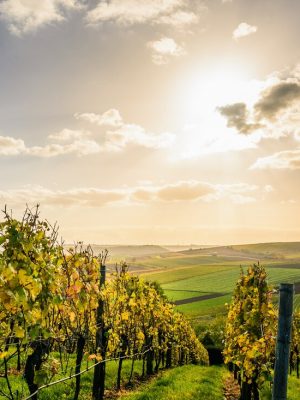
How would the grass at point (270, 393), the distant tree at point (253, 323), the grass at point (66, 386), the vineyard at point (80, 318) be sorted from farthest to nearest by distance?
the grass at point (270, 393), the grass at point (66, 386), the distant tree at point (253, 323), the vineyard at point (80, 318)

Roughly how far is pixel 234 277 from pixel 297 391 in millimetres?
135720

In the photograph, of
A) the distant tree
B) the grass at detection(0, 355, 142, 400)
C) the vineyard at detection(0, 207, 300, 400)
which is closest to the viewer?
the vineyard at detection(0, 207, 300, 400)

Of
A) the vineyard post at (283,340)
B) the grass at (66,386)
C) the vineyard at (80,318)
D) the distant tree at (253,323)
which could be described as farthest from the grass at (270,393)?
the vineyard post at (283,340)

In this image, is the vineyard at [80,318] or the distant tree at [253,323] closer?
the vineyard at [80,318]

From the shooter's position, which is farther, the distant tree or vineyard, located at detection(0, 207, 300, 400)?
the distant tree

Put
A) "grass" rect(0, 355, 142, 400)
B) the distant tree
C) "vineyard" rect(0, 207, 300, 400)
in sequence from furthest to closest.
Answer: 1. "grass" rect(0, 355, 142, 400)
2. the distant tree
3. "vineyard" rect(0, 207, 300, 400)

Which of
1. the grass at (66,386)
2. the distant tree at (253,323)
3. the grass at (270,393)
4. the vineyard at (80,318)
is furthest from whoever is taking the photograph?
the grass at (270,393)

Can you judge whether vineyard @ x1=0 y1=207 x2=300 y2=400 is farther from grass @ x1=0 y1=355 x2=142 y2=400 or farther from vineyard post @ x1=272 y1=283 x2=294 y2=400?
vineyard post @ x1=272 y1=283 x2=294 y2=400

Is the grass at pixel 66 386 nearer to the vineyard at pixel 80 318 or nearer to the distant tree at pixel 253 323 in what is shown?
the vineyard at pixel 80 318

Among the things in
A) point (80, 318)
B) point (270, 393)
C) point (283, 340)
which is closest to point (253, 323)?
point (80, 318)

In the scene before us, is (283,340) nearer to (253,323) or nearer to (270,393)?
(253,323)

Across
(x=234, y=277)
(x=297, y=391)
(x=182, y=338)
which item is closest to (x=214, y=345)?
(x=182, y=338)

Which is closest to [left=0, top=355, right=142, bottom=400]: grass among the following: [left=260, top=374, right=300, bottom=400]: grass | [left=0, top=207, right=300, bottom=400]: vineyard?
[left=0, top=207, right=300, bottom=400]: vineyard

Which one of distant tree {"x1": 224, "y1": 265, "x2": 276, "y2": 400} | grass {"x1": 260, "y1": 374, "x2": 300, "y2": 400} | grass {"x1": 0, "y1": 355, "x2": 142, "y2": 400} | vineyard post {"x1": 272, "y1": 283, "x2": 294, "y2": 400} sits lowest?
grass {"x1": 260, "y1": 374, "x2": 300, "y2": 400}
